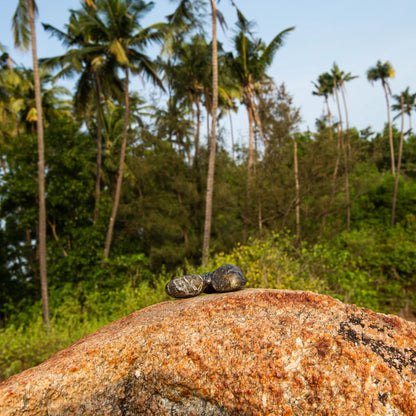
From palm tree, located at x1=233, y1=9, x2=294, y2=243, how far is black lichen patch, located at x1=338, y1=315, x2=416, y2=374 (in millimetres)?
12653

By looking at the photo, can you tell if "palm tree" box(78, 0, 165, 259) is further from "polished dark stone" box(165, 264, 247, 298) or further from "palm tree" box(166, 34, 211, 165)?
"polished dark stone" box(165, 264, 247, 298)

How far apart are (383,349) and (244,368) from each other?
104cm

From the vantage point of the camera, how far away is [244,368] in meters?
2.67

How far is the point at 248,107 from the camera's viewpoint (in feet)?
53.0

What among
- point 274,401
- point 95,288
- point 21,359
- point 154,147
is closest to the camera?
point 274,401

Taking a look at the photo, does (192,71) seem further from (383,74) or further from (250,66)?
(383,74)

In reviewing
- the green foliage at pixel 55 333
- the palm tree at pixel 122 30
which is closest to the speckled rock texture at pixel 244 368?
the green foliage at pixel 55 333

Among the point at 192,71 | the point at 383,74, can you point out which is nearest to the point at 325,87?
the point at 383,74

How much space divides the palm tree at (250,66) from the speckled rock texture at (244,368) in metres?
12.5

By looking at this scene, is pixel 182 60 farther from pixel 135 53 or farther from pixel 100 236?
pixel 100 236

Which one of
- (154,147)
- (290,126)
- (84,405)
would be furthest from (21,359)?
(290,126)

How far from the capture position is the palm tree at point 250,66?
15.2 meters

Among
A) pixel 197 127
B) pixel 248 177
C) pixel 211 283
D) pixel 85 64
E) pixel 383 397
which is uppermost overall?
pixel 85 64

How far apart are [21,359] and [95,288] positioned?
771 cm
